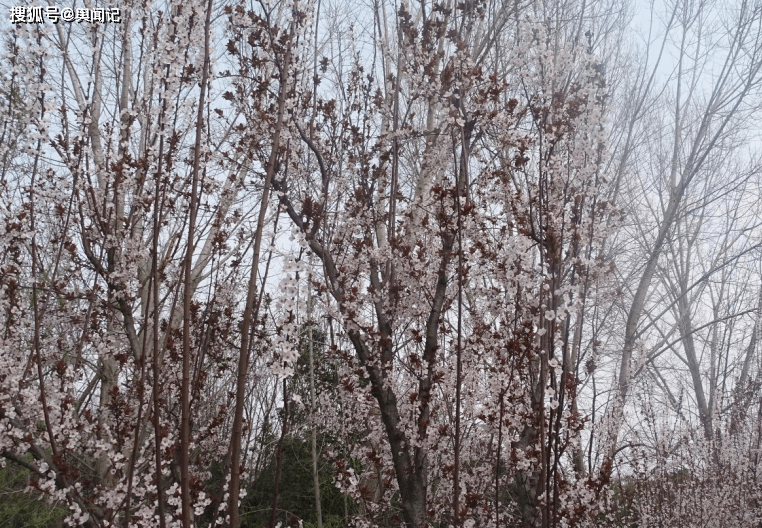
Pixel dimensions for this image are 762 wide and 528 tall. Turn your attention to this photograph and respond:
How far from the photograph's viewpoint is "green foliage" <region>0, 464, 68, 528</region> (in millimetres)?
7059

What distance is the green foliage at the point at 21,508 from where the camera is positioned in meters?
7.06

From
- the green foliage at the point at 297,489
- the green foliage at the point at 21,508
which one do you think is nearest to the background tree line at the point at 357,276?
the green foliage at the point at 21,508

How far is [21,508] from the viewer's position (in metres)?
7.39

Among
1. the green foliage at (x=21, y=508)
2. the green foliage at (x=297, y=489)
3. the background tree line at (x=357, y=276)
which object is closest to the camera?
the background tree line at (x=357, y=276)

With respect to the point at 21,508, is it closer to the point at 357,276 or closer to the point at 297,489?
the point at 297,489

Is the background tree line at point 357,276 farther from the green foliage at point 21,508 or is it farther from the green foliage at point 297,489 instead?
the green foliage at point 297,489

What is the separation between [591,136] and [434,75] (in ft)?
4.62

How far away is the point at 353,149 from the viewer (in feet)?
15.9

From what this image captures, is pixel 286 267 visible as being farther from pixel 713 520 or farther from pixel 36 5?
pixel 713 520

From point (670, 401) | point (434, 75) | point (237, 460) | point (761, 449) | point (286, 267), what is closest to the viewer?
point (237, 460)

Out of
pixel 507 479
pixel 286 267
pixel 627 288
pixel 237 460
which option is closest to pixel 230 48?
pixel 286 267

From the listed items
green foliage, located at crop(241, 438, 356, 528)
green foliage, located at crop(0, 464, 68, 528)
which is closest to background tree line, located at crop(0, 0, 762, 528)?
green foliage, located at crop(0, 464, 68, 528)

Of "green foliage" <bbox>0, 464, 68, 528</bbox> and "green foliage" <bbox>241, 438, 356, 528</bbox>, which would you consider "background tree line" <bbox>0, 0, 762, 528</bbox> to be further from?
"green foliage" <bbox>241, 438, 356, 528</bbox>

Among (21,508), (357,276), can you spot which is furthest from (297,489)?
(357,276)
